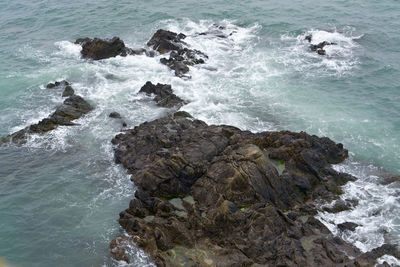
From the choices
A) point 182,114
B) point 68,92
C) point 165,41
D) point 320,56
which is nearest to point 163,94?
point 182,114

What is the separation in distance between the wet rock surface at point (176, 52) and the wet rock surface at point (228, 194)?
1314 centimetres

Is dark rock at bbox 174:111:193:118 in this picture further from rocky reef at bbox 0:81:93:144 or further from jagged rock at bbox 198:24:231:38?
jagged rock at bbox 198:24:231:38

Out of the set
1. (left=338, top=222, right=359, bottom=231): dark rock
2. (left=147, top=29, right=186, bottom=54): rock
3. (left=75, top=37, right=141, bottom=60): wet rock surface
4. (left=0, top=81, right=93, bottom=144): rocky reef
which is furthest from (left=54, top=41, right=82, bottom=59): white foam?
(left=338, top=222, right=359, bottom=231): dark rock

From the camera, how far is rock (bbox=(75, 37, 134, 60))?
47.8 meters

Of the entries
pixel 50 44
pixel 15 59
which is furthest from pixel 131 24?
pixel 15 59

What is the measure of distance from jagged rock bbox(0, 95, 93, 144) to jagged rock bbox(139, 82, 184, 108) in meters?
6.27

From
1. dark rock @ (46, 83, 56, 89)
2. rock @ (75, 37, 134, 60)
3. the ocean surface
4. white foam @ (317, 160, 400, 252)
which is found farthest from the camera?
rock @ (75, 37, 134, 60)

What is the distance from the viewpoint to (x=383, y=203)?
2536 centimetres

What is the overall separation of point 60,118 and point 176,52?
18554mm

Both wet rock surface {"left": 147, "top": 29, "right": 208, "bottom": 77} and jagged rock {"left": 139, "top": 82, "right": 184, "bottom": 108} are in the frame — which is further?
wet rock surface {"left": 147, "top": 29, "right": 208, "bottom": 77}

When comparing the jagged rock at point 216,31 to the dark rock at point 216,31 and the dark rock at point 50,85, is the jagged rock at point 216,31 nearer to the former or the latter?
the dark rock at point 216,31

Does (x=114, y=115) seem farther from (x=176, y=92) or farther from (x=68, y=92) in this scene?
(x=176, y=92)

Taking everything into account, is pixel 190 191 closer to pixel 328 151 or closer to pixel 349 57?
pixel 328 151

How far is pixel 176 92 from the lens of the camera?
39.7 meters
